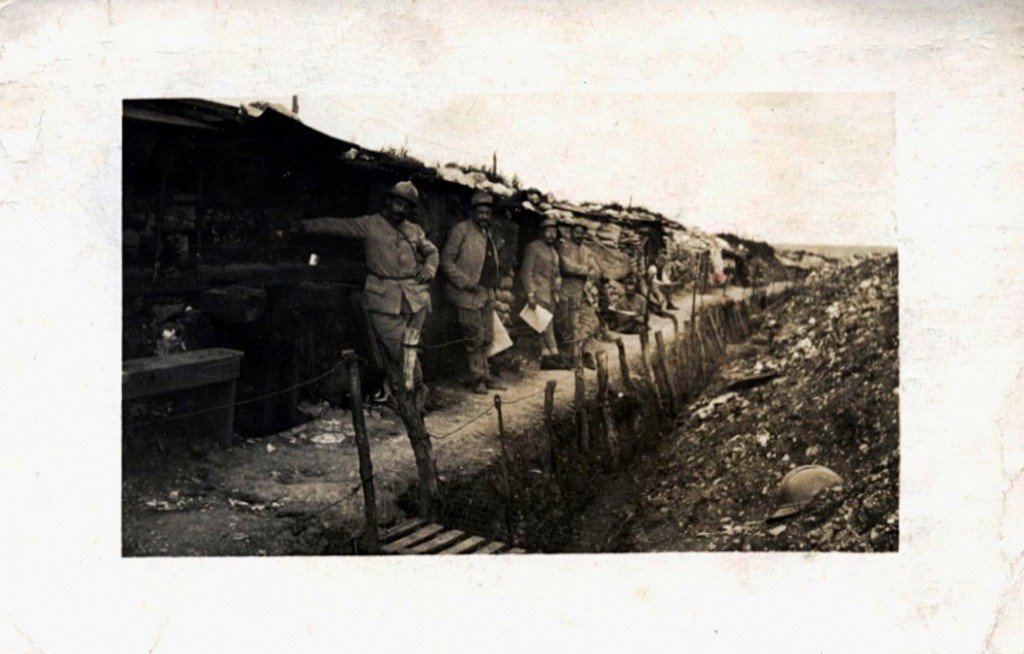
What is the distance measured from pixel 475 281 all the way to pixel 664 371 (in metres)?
0.88

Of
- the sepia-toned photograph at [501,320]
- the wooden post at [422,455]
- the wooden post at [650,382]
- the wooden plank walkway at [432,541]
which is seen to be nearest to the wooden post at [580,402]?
the sepia-toned photograph at [501,320]

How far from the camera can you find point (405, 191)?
11.6 ft

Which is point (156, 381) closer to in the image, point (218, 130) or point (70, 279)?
point (70, 279)

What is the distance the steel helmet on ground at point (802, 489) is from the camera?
3.58m

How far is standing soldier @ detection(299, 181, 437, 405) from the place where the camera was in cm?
354

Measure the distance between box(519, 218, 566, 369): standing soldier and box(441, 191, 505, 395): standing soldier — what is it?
0.14m

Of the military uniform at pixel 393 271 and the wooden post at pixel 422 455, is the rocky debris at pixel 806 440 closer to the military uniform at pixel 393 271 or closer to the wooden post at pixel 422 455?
the wooden post at pixel 422 455

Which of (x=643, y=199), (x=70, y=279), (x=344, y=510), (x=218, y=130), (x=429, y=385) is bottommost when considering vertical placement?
(x=344, y=510)

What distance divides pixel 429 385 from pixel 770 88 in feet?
5.96

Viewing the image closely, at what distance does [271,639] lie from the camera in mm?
3438

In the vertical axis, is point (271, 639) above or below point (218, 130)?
below

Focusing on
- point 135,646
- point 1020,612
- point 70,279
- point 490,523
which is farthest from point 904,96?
point 135,646

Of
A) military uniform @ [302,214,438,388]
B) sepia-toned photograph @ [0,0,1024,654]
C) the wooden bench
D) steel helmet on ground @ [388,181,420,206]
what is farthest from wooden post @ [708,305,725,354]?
the wooden bench

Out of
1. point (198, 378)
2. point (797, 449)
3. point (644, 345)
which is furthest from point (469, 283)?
point (797, 449)
